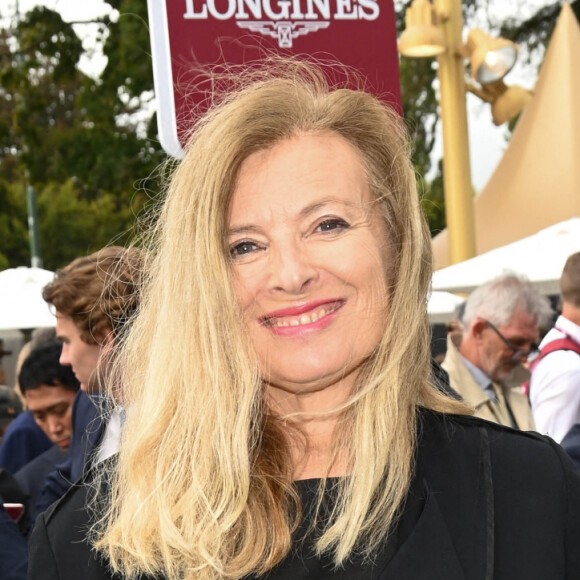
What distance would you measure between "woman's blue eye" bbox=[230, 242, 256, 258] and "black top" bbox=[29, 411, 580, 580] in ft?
1.50

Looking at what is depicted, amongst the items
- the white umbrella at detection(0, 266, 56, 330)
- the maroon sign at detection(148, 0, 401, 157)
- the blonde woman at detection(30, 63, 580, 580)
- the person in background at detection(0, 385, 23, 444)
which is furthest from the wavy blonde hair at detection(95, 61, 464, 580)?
the white umbrella at detection(0, 266, 56, 330)

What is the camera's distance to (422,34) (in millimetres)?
8914

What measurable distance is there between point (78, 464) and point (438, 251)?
994 centimetres

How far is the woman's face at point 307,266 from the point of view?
2.13m

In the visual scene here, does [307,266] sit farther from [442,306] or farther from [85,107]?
[85,107]

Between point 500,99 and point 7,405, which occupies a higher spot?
point 500,99

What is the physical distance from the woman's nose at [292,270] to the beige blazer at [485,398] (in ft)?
10.2

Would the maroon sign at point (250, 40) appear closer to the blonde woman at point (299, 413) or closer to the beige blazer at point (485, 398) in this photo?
the blonde woman at point (299, 413)

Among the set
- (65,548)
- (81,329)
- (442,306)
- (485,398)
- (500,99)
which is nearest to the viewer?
(65,548)

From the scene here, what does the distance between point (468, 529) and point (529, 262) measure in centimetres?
691

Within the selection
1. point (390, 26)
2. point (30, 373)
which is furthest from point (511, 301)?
point (390, 26)

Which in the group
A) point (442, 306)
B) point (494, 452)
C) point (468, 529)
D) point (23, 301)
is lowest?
point (442, 306)

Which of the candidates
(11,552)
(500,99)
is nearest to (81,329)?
(11,552)

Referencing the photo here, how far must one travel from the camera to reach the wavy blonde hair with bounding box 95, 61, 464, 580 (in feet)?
6.67
